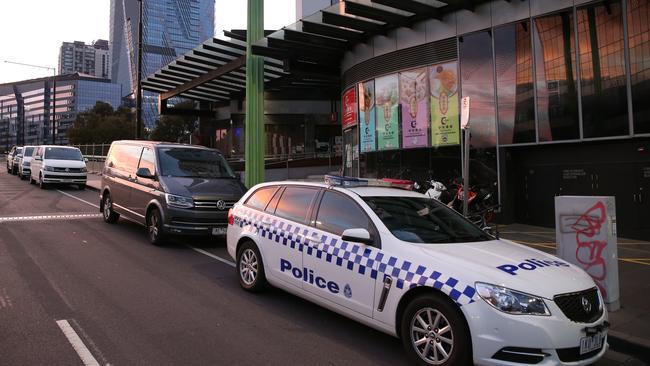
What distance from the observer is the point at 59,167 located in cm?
2094

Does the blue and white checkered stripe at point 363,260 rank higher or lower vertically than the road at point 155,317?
higher

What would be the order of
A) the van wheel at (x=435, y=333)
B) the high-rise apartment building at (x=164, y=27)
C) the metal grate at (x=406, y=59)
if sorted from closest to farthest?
the van wheel at (x=435, y=333), the metal grate at (x=406, y=59), the high-rise apartment building at (x=164, y=27)

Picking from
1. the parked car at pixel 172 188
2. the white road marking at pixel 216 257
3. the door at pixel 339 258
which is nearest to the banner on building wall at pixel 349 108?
the parked car at pixel 172 188

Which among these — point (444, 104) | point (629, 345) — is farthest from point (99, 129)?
point (629, 345)

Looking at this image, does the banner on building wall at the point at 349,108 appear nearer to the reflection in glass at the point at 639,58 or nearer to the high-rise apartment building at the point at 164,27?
the reflection in glass at the point at 639,58

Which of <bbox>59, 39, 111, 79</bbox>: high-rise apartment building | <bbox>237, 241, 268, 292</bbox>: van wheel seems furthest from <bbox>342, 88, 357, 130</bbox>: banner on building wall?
<bbox>59, 39, 111, 79</bbox>: high-rise apartment building

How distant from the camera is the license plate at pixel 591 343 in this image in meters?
3.78

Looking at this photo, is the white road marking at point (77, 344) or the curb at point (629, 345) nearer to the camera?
the white road marking at point (77, 344)

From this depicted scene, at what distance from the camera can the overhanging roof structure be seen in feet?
44.0

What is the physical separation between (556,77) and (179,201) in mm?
8980

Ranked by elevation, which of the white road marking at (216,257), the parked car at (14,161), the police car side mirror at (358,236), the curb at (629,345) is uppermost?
the parked car at (14,161)

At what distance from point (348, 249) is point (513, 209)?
30.9 feet

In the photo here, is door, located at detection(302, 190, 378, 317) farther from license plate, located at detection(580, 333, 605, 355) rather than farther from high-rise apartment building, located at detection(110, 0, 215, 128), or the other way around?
high-rise apartment building, located at detection(110, 0, 215, 128)

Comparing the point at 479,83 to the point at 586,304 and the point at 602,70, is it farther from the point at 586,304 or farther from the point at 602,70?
the point at 586,304
